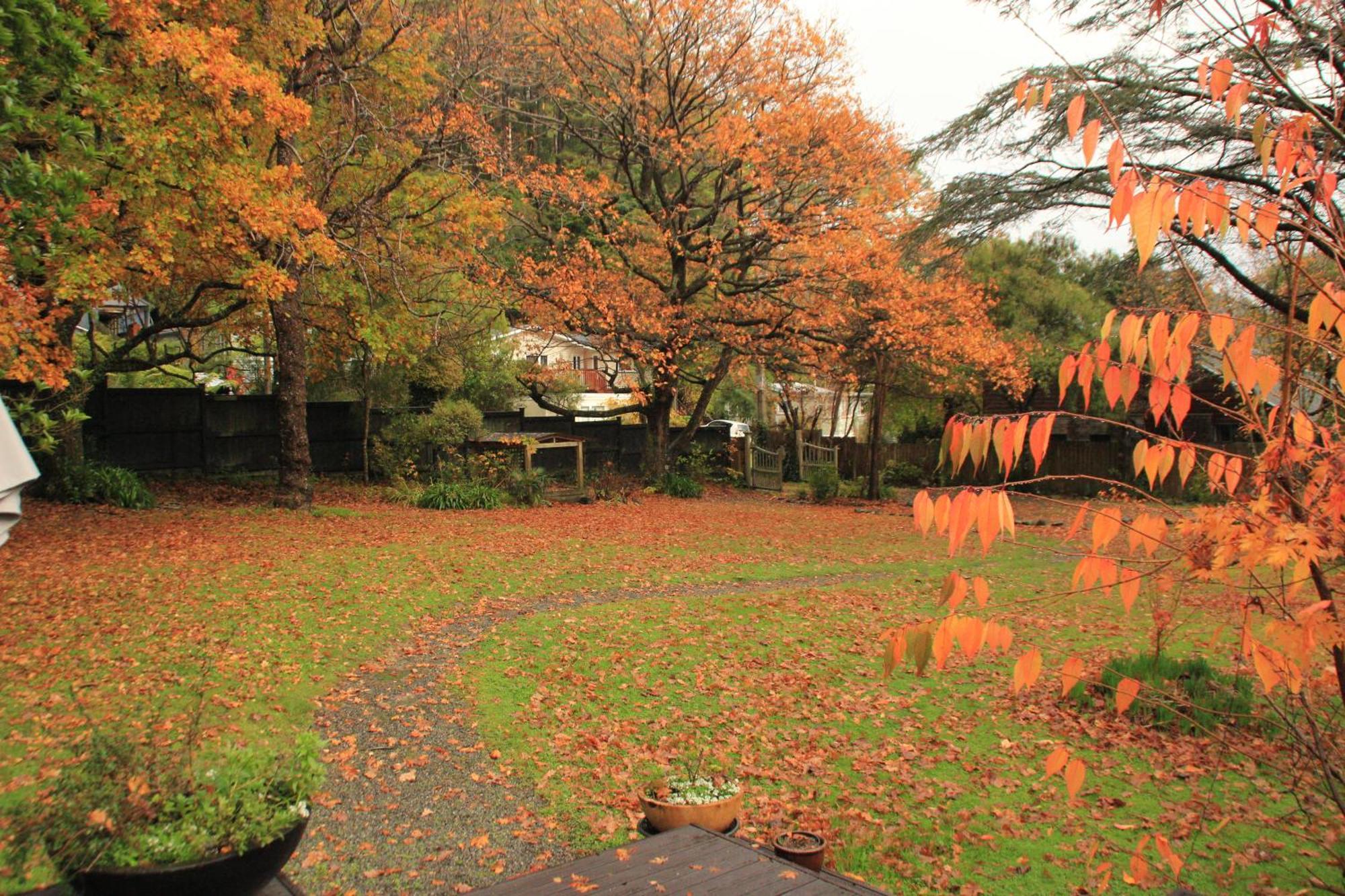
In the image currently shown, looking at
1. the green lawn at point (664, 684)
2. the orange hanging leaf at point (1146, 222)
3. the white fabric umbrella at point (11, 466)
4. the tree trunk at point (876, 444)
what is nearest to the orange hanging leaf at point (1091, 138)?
the orange hanging leaf at point (1146, 222)

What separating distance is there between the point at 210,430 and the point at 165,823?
17.5m

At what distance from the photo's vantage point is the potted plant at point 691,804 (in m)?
4.64

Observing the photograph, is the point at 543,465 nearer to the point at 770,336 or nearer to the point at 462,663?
the point at 770,336

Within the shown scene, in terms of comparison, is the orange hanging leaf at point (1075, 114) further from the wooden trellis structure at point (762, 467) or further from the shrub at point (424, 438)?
the wooden trellis structure at point (762, 467)

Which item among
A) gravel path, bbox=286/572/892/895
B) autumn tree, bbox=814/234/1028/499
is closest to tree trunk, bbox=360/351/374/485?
autumn tree, bbox=814/234/1028/499

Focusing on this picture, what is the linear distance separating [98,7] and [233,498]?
979 centimetres

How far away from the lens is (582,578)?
12281mm

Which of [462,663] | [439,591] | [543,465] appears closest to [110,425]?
[543,465]

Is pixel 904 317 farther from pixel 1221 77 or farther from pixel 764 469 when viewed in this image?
pixel 1221 77

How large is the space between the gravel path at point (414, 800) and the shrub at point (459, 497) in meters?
9.44

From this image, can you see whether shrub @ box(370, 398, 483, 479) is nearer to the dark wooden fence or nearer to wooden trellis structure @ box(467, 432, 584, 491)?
wooden trellis structure @ box(467, 432, 584, 491)

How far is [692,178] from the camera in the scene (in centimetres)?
2133

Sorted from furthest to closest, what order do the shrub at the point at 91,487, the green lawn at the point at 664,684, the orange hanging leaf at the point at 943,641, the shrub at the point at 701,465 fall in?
the shrub at the point at 701,465 < the shrub at the point at 91,487 < the green lawn at the point at 664,684 < the orange hanging leaf at the point at 943,641

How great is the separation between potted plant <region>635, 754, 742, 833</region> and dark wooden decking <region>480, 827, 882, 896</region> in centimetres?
22
